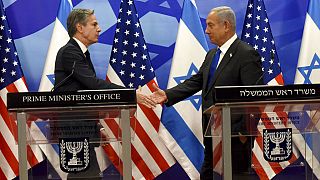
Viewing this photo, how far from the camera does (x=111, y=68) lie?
19.1ft

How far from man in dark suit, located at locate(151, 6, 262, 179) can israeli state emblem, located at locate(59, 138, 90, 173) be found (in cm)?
156

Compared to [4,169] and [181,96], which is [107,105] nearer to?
[181,96]

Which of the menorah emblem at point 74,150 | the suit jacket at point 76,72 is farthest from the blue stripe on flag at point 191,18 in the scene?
the menorah emblem at point 74,150

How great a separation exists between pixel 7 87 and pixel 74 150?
9.08 ft

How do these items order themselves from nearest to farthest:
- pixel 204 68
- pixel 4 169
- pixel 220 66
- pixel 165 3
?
pixel 220 66
pixel 204 68
pixel 4 169
pixel 165 3

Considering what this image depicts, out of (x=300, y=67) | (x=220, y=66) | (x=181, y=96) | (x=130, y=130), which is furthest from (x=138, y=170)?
(x=130, y=130)

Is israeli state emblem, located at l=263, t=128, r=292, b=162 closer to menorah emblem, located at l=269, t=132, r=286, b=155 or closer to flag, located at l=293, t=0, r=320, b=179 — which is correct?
menorah emblem, located at l=269, t=132, r=286, b=155

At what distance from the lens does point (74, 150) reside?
319 cm

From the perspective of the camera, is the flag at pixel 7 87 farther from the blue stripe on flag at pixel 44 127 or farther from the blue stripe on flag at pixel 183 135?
the blue stripe on flag at pixel 44 127

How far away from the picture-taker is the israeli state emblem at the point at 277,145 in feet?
10.4

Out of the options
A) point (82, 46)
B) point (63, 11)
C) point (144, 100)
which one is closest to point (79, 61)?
point (82, 46)

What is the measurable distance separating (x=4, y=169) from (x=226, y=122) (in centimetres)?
313

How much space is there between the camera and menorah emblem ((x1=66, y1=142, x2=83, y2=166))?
3174 mm

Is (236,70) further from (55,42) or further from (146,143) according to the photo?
(55,42)
